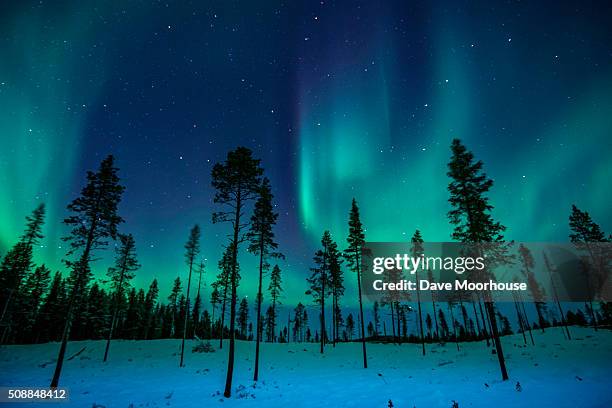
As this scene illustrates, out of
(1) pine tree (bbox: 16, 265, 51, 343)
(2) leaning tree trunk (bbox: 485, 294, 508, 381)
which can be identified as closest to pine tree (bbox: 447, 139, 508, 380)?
(2) leaning tree trunk (bbox: 485, 294, 508, 381)

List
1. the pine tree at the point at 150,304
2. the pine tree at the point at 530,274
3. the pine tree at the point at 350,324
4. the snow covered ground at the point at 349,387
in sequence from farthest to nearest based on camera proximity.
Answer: the pine tree at the point at 350,324 < the pine tree at the point at 150,304 < the pine tree at the point at 530,274 < the snow covered ground at the point at 349,387

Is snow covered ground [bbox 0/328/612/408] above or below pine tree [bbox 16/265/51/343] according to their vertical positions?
below

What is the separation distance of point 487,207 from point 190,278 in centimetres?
3121

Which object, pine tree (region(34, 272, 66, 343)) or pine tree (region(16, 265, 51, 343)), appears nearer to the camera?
pine tree (region(16, 265, 51, 343))

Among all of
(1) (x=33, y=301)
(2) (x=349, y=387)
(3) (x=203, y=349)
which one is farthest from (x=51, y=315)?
(2) (x=349, y=387)

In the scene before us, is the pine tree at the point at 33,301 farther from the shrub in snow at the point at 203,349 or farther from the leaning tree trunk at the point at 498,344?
the leaning tree trunk at the point at 498,344

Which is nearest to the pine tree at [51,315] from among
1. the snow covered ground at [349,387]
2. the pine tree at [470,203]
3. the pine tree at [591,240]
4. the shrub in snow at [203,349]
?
the shrub in snow at [203,349]

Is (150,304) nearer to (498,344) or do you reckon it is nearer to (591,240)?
(498,344)

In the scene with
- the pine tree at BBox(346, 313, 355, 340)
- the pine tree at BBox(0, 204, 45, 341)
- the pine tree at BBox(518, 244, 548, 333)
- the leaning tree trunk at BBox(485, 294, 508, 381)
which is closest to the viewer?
the leaning tree trunk at BBox(485, 294, 508, 381)

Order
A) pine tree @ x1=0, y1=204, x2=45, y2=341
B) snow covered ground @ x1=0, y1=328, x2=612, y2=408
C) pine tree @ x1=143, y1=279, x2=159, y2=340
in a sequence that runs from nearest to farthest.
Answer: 1. snow covered ground @ x1=0, y1=328, x2=612, y2=408
2. pine tree @ x1=0, y1=204, x2=45, y2=341
3. pine tree @ x1=143, y1=279, x2=159, y2=340

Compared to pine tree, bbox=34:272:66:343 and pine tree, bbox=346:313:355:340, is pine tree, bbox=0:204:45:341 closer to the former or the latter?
pine tree, bbox=34:272:66:343

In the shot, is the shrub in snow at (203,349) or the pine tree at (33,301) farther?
the pine tree at (33,301)

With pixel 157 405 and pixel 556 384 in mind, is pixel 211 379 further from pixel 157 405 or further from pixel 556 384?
pixel 556 384

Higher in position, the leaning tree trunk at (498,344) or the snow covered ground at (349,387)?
the leaning tree trunk at (498,344)
